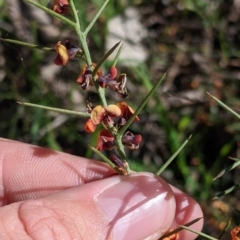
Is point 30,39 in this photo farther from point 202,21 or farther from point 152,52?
point 202,21

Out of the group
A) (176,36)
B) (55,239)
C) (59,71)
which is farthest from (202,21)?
(55,239)

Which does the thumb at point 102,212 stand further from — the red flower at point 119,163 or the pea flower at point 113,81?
the pea flower at point 113,81

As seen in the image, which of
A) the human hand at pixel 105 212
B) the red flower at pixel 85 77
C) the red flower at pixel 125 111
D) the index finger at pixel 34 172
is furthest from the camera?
the index finger at pixel 34 172

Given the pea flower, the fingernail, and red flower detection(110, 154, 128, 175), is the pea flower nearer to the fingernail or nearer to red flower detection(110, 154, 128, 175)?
red flower detection(110, 154, 128, 175)

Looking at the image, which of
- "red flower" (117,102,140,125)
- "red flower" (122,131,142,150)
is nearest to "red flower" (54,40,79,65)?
"red flower" (117,102,140,125)

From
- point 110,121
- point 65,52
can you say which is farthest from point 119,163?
point 65,52

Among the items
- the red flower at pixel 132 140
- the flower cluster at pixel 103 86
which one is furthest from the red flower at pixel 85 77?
the red flower at pixel 132 140

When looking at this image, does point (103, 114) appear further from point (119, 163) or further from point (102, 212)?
point (102, 212)
